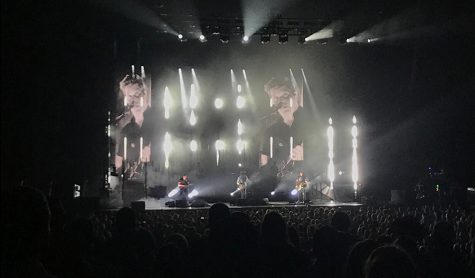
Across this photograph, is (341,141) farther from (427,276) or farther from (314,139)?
(427,276)

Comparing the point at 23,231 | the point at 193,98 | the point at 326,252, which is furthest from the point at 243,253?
the point at 193,98

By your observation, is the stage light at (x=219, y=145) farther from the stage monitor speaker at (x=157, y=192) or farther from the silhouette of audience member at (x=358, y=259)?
the silhouette of audience member at (x=358, y=259)

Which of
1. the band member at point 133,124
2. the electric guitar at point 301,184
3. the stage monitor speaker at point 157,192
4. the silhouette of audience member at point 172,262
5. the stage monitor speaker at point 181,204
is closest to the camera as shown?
the silhouette of audience member at point 172,262

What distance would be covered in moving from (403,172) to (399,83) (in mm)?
4216

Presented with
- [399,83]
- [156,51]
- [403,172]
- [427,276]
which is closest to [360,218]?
[427,276]

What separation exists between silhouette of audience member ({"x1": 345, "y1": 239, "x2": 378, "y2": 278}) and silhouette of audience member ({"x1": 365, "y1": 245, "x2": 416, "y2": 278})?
0.55m

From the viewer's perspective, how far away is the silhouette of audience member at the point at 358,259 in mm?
2719

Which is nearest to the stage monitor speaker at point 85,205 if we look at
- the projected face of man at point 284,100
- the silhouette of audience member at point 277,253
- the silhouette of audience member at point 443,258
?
the silhouette of audience member at point 277,253

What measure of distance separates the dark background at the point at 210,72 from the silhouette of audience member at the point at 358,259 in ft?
40.2

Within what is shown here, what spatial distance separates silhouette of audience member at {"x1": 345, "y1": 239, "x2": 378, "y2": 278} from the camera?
2.72 metres

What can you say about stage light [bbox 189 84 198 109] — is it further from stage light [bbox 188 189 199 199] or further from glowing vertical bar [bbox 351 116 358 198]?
glowing vertical bar [bbox 351 116 358 198]

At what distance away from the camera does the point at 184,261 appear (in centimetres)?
380

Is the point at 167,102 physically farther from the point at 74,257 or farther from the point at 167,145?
the point at 74,257

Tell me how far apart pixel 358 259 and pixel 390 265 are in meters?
0.69
